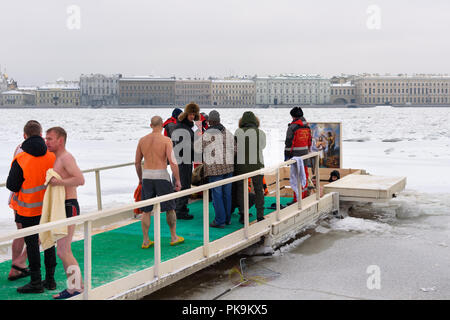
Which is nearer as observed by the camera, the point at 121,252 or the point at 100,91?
the point at 121,252

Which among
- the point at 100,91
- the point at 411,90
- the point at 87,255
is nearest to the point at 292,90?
the point at 411,90

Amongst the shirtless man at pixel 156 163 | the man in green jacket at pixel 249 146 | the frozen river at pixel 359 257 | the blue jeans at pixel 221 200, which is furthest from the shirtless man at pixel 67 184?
the man in green jacket at pixel 249 146

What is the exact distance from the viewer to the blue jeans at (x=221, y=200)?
682 cm

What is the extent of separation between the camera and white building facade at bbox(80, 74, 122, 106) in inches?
6722

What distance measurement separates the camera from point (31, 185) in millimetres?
4617

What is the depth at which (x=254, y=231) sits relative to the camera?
680 cm

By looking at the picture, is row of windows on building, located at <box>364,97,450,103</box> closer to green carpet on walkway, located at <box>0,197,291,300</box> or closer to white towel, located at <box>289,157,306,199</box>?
white towel, located at <box>289,157,306,199</box>

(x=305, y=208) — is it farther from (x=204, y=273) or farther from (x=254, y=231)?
(x=204, y=273)

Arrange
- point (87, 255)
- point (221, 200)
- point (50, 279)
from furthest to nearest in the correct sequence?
point (221, 200)
point (50, 279)
point (87, 255)

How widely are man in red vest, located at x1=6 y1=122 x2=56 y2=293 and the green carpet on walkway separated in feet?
0.76

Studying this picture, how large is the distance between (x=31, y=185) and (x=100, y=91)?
17183cm

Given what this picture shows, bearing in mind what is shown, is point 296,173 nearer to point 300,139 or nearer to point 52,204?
point 300,139

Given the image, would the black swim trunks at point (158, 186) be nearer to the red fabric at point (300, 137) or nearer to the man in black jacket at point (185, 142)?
the man in black jacket at point (185, 142)

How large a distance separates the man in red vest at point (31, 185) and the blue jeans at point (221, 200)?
8.33 ft
